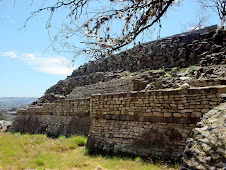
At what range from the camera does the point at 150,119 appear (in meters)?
6.59

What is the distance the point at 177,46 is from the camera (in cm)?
1709

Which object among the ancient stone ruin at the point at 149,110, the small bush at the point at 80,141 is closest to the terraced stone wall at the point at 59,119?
the ancient stone ruin at the point at 149,110

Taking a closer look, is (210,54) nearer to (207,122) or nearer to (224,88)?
(224,88)

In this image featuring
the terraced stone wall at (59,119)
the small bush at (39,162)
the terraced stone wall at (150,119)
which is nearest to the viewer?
the terraced stone wall at (150,119)

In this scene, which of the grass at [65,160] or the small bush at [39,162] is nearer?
A: the grass at [65,160]

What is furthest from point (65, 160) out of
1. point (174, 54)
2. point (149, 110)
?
point (174, 54)

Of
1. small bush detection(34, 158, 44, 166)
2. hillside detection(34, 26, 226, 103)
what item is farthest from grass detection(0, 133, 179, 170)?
hillside detection(34, 26, 226, 103)

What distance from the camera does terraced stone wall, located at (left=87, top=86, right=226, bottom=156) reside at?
5668 mm

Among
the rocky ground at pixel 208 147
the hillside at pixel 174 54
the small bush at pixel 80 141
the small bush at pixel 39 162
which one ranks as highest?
the hillside at pixel 174 54

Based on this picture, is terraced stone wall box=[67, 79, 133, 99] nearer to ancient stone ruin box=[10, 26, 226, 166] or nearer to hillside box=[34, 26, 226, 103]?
ancient stone ruin box=[10, 26, 226, 166]

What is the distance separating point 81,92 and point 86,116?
21.7 ft

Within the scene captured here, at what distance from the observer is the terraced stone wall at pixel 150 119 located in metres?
5.67

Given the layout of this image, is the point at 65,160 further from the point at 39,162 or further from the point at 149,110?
the point at 149,110

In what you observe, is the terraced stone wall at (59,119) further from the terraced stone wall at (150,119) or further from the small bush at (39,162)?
the small bush at (39,162)
